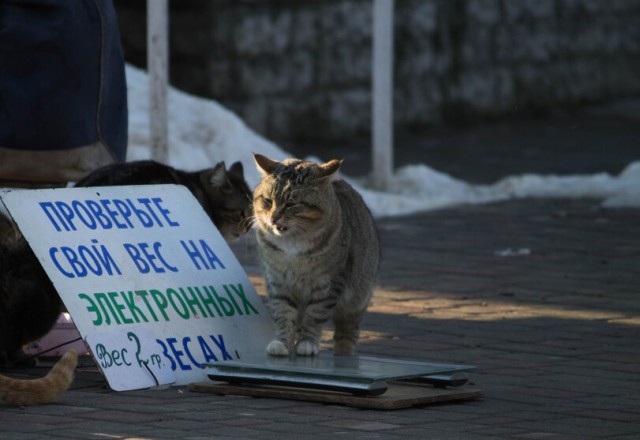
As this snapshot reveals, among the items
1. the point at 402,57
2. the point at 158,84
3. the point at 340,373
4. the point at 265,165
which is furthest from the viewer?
the point at 402,57

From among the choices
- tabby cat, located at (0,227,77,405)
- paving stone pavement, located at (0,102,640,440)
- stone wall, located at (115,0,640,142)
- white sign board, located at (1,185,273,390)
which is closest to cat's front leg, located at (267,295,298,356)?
white sign board, located at (1,185,273,390)

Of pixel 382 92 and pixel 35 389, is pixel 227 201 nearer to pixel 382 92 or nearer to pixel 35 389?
pixel 35 389

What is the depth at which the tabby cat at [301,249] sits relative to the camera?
5.50 metres

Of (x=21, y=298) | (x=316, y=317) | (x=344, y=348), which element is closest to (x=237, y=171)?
(x=344, y=348)

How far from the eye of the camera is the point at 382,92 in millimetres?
11227

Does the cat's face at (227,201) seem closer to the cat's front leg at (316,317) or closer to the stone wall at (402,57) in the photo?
the cat's front leg at (316,317)

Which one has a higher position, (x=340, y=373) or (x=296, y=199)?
(x=296, y=199)

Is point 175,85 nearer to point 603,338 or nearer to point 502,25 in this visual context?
point 502,25

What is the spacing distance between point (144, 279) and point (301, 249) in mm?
672

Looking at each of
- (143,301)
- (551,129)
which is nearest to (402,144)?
(551,129)

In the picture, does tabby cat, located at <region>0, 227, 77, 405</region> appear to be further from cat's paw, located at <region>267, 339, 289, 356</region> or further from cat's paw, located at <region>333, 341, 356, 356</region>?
cat's paw, located at <region>333, 341, 356, 356</region>

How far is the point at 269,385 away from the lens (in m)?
5.03

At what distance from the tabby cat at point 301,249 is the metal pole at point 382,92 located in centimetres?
559

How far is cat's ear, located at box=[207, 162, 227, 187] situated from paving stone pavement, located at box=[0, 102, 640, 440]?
0.59 m
